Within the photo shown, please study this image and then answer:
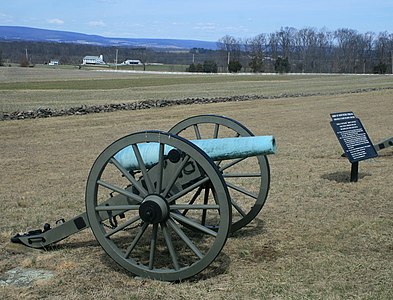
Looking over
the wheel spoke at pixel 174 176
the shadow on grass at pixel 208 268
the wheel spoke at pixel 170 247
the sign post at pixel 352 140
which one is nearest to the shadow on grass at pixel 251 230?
the shadow on grass at pixel 208 268

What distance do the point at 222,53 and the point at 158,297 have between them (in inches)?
5973

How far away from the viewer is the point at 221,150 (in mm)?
5285

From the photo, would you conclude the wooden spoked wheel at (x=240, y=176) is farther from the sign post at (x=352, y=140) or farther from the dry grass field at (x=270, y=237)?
the sign post at (x=352, y=140)

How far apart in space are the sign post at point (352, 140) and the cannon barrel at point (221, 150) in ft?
14.2

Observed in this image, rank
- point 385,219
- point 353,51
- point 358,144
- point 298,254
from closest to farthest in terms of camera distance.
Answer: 1. point 298,254
2. point 385,219
3. point 358,144
4. point 353,51

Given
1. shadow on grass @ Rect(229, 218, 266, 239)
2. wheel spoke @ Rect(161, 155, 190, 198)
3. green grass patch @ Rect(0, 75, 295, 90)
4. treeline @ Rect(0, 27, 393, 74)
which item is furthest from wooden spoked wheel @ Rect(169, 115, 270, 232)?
treeline @ Rect(0, 27, 393, 74)

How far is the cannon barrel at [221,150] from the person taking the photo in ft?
17.0

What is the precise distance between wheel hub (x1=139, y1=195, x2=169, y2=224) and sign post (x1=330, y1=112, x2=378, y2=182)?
5058mm

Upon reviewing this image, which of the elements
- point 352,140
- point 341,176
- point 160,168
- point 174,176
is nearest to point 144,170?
point 160,168

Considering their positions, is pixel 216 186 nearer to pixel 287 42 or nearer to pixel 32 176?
pixel 32 176

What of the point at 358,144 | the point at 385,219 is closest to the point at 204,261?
the point at 385,219

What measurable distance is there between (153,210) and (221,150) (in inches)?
35.2

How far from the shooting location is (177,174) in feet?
15.9

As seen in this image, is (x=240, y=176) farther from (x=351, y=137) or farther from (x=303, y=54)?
(x=303, y=54)
